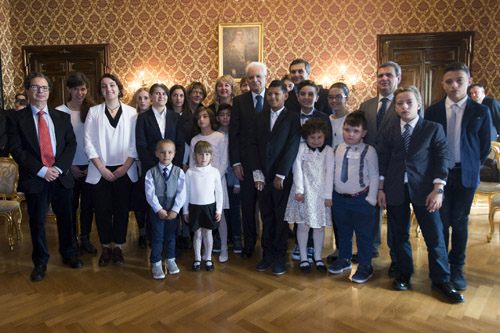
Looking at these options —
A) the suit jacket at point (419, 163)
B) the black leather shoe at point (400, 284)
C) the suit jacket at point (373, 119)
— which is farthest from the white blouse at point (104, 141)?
the black leather shoe at point (400, 284)

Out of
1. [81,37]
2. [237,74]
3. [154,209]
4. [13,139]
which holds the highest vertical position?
[81,37]

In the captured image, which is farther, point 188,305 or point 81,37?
point 81,37

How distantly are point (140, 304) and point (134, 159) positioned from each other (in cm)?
122

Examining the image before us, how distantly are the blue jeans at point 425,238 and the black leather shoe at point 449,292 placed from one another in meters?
0.03

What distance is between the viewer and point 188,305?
8.22 feet

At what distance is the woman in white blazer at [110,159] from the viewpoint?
3.15 metres

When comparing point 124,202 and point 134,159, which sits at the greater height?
point 134,159

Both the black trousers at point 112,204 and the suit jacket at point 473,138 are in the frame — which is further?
the black trousers at point 112,204

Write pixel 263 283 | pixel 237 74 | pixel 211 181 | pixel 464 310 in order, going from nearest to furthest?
pixel 464 310 < pixel 263 283 < pixel 211 181 < pixel 237 74

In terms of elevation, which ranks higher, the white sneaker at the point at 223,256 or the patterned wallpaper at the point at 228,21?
the patterned wallpaper at the point at 228,21

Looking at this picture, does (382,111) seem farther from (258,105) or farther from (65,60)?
(65,60)

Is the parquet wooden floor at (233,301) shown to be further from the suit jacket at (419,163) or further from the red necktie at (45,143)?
the red necktie at (45,143)

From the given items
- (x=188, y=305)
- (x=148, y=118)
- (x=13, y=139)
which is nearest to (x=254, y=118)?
(x=148, y=118)

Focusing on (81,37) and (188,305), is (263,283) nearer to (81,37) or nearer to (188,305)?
(188,305)
